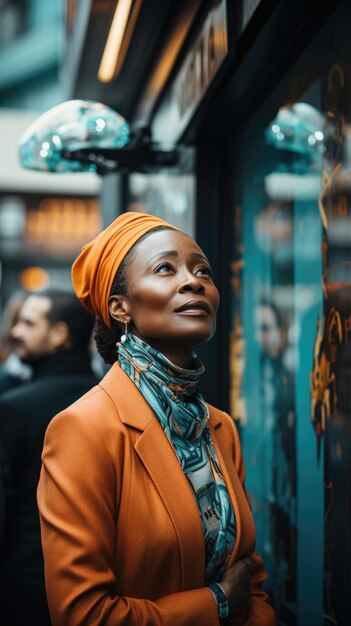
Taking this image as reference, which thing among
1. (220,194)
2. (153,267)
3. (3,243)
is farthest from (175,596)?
(3,243)

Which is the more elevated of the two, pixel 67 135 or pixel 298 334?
pixel 67 135

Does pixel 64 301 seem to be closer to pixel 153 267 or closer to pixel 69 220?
pixel 153 267

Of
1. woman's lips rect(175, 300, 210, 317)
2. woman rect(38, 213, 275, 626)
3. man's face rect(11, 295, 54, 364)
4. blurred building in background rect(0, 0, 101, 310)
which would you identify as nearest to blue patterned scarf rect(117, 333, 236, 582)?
woman rect(38, 213, 275, 626)

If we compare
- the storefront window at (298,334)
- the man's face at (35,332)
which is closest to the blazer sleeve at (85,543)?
the storefront window at (298,334)

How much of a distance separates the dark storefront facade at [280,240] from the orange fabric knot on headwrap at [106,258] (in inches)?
28.1

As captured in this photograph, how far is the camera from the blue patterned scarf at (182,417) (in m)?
2.14

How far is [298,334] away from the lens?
3150 mm

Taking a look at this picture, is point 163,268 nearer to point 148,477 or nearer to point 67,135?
point 148,477

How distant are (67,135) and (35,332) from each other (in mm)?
978

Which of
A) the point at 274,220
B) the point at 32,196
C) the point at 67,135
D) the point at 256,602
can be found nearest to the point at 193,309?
the point at 256,602

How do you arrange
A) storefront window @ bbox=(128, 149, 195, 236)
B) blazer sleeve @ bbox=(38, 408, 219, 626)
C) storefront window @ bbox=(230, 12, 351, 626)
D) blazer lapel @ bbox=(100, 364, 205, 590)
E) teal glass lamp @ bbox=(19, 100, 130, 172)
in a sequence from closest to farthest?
blazer sleeve @ bbox=(38, 408, 219, 626), blazer lapel @ bbox=(100, 364, 205, 590), storefront window @ bbox=(230, 12, 351, 626), teal glass lamp @ bbox=(19, 100, 130, 172), storefront window @ bbox=(128, 149, 195, 236)

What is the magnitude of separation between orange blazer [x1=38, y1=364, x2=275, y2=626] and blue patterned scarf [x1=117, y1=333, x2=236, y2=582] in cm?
4

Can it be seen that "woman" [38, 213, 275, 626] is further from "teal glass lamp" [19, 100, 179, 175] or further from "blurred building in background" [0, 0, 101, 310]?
"blurred building in background" [0, 0, 101, 310]

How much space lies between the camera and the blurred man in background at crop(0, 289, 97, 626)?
3.31 metres
